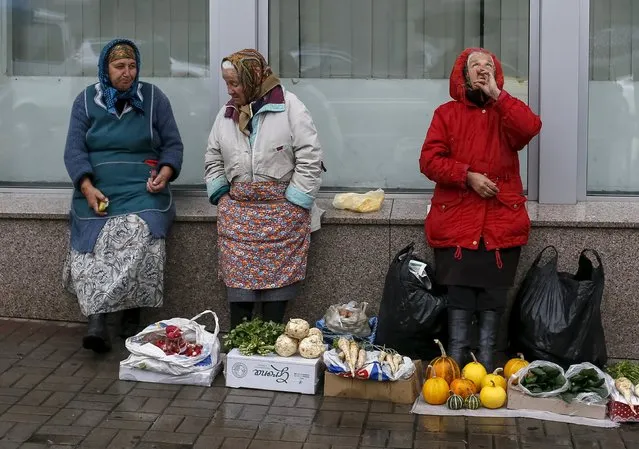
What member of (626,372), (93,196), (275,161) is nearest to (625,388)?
(626,372)

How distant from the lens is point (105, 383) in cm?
613

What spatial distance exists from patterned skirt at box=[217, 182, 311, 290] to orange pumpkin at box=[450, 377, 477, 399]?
1207 millimetres

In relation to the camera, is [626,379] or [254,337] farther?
[254,337]

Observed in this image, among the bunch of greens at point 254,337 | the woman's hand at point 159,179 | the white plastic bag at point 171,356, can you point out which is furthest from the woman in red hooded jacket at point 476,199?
the woman's hand at point 159,179

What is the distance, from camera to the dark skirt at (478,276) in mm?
6043

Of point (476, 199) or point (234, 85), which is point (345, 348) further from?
point (234, 85)

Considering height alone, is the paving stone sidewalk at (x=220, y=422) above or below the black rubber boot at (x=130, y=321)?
below

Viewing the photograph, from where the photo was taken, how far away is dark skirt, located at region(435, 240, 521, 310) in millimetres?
6043

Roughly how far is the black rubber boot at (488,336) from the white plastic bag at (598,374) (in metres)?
0.49

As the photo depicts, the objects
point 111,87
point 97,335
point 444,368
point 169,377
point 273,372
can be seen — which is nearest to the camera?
point 444,368

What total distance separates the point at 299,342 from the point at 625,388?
169 cm

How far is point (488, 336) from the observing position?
6137 mm

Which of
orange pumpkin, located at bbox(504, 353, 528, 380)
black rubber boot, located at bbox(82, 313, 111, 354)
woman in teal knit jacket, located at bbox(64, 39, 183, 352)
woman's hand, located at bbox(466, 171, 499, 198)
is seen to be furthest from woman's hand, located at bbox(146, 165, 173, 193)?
orange pumpkin, located at bbox(504, 353, 528, 380)

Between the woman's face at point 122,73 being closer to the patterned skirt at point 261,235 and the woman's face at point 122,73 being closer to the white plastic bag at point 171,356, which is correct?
the patterned skirt at point 261,235
